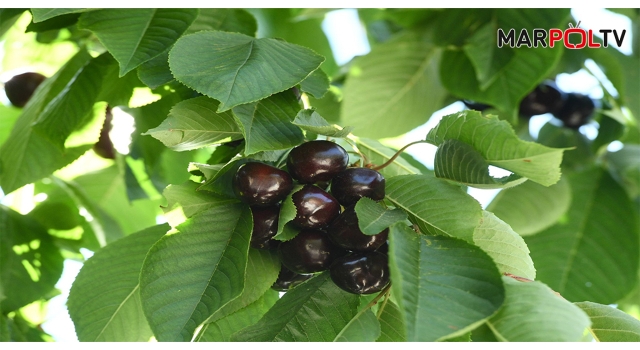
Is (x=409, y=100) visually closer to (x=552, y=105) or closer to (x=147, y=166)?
(x=552, y=105)

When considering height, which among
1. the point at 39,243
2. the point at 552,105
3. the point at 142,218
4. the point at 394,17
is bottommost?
the point at 142,218

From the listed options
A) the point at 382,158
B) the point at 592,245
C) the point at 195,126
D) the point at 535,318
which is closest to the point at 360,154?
the point at 382,158

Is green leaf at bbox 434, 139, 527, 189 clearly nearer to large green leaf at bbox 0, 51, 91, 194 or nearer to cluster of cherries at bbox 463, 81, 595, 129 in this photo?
large green leaf at bbox 0, 51, 91, 194

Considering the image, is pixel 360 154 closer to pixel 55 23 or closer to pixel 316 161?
pixel 316 161

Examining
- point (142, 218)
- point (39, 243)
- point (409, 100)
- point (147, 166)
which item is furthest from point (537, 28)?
point (39, 243)

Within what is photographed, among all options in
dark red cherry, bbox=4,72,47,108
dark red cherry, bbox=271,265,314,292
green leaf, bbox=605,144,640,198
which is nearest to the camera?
dark red cherry, bbox=271,265,314,292

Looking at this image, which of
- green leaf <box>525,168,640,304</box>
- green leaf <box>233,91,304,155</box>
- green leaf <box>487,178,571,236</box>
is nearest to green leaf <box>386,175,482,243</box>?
green leaf <box>233,91,304,155</box>
